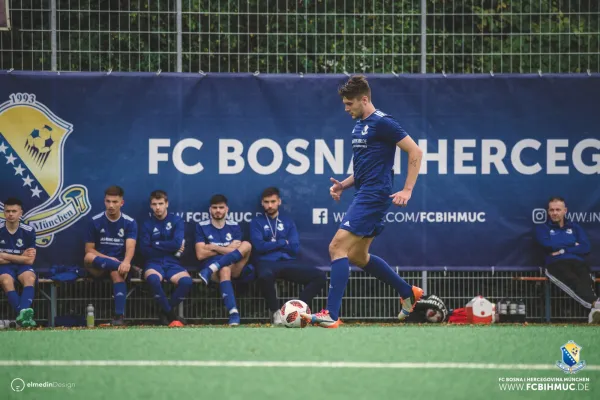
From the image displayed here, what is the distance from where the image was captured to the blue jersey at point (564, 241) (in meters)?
12.0

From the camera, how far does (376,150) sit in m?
8.71

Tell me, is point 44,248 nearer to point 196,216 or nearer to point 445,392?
point 196,216

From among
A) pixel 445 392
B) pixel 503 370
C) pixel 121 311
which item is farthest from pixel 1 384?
pixel 121 311

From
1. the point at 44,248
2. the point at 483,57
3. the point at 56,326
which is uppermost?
the point at 483,57

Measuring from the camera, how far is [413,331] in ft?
29.6

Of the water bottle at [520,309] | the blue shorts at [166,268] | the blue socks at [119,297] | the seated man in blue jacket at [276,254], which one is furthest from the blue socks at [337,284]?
the water bottle at [520,309]

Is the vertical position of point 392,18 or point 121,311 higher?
point 392,18

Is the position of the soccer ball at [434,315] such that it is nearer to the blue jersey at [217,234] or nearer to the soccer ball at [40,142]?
the blue jersey at [217,234]

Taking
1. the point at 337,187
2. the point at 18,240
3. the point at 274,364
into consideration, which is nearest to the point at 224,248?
the point at 18,240

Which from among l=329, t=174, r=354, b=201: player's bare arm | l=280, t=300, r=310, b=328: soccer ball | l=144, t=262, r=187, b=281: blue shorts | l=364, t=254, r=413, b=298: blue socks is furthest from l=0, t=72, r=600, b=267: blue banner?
l=280, t=300, r=310, b=328: soccer ball

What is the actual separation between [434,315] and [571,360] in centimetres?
553

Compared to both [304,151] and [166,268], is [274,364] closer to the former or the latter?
[166,268]

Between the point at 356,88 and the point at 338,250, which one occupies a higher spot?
the point at 356,88

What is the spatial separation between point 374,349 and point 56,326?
5.62 metres
